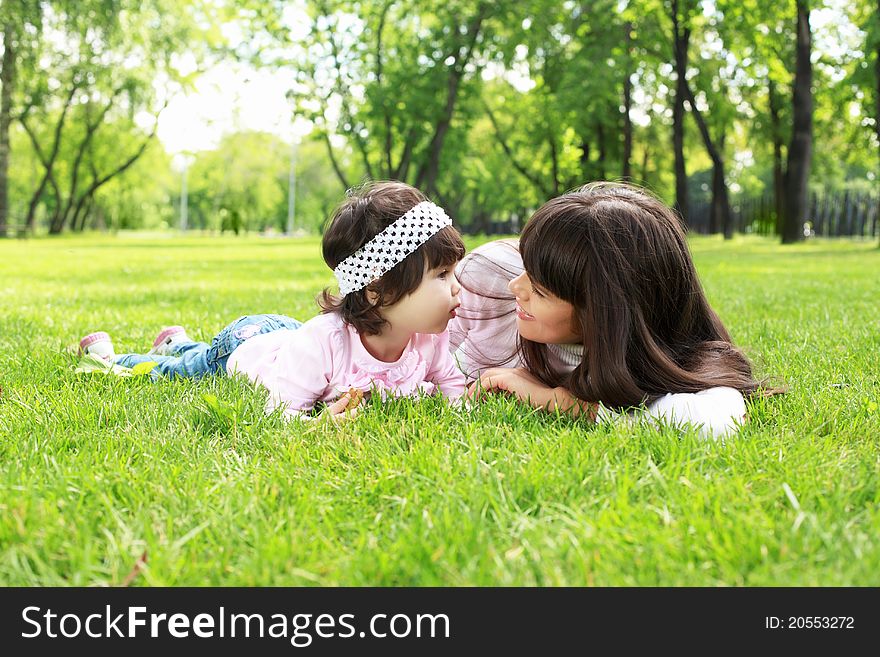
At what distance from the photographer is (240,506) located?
197cm

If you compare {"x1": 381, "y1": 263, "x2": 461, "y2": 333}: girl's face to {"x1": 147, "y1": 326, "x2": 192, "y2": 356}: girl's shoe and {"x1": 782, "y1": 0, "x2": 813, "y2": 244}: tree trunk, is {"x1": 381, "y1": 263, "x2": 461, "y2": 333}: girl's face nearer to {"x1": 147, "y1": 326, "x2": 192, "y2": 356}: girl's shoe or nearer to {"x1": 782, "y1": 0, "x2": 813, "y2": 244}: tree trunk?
{"x1": 147, "y1": 326, "x2": 192, "y2": 356}: girl's shoe

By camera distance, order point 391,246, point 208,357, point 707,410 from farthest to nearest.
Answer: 1. point 208,357
2. point 391,246
3. point 707,410

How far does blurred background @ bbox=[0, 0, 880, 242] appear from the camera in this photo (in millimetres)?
23266

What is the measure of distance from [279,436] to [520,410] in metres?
0.85

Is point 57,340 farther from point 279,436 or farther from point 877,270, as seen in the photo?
point 877,270

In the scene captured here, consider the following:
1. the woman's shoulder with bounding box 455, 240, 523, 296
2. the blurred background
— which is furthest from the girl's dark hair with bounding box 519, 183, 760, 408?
the blurred background

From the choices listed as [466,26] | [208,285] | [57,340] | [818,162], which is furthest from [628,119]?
[57,340]

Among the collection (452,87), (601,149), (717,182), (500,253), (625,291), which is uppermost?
(452,87)

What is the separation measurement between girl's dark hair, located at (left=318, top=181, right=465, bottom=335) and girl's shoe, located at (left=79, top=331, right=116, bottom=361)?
1.49m

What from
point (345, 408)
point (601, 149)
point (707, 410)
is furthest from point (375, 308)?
point (601, 149)

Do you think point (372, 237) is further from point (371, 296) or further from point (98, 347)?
point (98, 347)

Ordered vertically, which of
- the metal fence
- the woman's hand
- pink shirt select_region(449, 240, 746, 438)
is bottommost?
the woman's hand

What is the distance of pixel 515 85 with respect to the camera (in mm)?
36938

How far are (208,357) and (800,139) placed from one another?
2001cm
